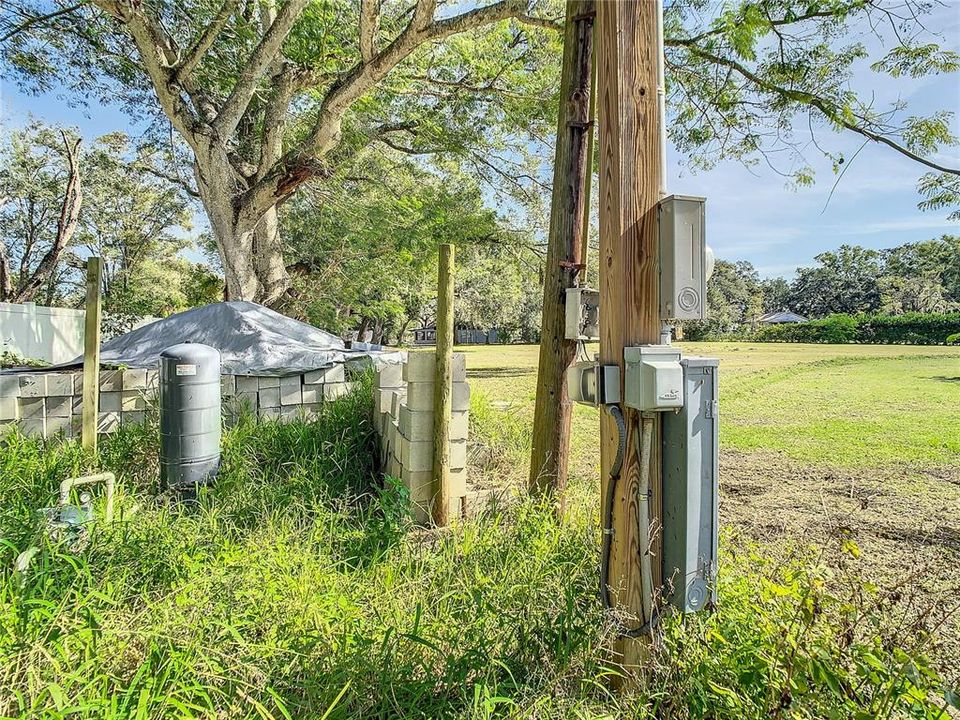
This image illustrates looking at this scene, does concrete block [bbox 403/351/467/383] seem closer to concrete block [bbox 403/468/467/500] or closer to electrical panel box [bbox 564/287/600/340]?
concrete block [bbox 403/468/467/500]

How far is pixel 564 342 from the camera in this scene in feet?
8.99

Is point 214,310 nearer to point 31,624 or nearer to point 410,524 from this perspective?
point 410,524

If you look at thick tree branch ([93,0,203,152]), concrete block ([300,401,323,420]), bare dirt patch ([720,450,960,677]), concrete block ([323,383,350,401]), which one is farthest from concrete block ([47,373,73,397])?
bare dirt patch ([720,450,960,677])

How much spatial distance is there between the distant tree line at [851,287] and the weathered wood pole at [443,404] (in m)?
3.76

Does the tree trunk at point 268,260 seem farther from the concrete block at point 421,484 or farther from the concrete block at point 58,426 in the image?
the concrete block at point 421,484

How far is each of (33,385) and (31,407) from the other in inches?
6.7

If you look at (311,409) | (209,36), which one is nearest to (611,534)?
(311,409)

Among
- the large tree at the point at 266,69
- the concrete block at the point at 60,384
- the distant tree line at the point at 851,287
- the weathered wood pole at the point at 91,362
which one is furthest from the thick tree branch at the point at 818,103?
the concrete block at the point at 60,384

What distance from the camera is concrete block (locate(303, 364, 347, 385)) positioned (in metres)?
4.50

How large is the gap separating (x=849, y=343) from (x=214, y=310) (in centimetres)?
1965

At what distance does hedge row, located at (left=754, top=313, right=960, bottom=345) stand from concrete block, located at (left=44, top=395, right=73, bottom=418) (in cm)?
1321

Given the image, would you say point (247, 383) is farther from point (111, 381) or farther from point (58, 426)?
point (58, 426)

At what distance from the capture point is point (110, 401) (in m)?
3.96

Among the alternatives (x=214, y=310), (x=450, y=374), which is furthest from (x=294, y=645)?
(x=214, y=310)
